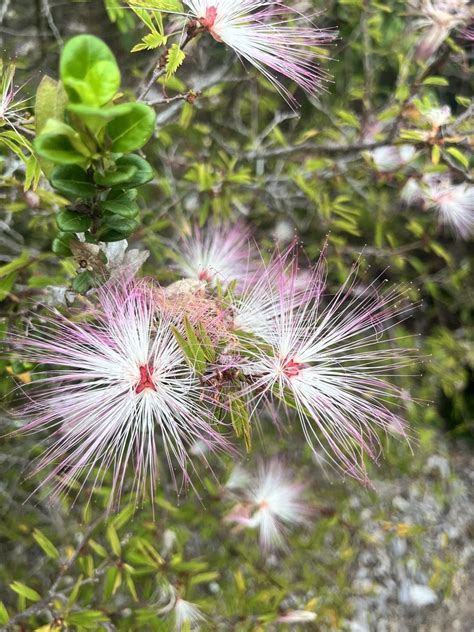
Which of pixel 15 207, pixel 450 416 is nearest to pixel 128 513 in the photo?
pixel 15 207

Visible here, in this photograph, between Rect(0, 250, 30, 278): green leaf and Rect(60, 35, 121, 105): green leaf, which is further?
Rect(0, 250, 30, 278): green leaf

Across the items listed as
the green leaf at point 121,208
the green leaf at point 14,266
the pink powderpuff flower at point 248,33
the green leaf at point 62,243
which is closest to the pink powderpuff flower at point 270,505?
the green leaf at point 14,266

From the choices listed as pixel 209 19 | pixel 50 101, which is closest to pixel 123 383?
pixel 50 101

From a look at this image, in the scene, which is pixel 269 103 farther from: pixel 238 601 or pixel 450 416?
pixel 450 416

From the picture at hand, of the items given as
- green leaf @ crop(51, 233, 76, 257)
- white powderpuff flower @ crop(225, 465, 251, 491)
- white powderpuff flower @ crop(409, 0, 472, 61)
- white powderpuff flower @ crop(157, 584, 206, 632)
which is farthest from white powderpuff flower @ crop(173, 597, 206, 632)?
white powderpuff flower @ crop(409, 0, 472, 61)

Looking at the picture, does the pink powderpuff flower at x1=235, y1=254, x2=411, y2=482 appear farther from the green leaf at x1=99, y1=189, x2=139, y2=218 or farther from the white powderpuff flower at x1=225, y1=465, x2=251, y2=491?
the white powderpuff flower at x1=225, y1=465, x2=251, y2=491

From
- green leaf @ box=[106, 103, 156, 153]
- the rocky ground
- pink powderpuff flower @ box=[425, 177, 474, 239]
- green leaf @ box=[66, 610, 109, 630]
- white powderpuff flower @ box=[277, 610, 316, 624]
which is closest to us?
green leaf @ box=[106, 103, 156, 153]
